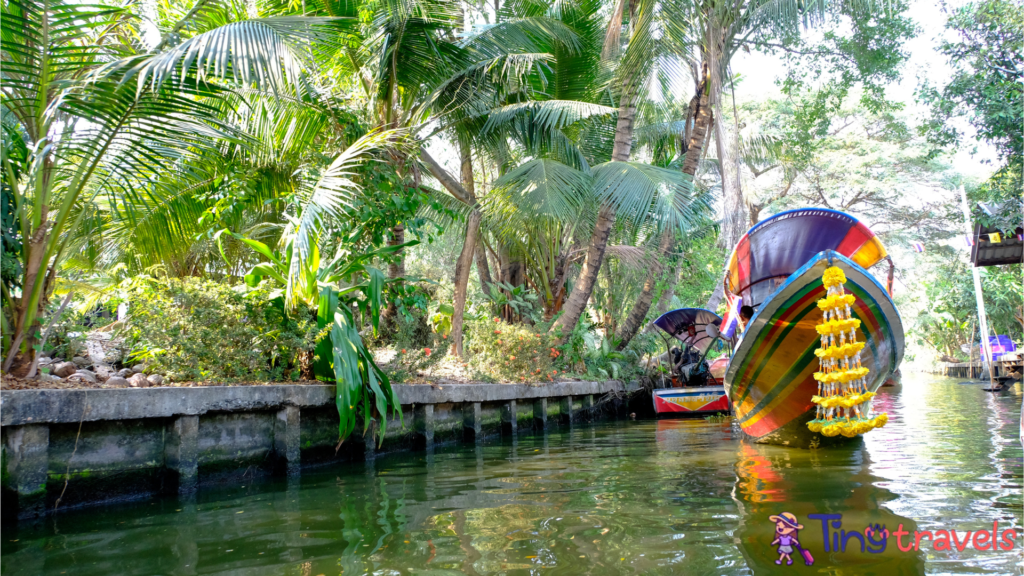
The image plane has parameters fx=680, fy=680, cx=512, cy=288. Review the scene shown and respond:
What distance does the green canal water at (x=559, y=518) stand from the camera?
3289 millimetres

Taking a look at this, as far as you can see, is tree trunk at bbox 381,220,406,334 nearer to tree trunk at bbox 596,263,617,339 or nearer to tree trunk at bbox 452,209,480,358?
tree trunk at bbox 452,209,480,358

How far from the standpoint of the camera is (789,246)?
29.4ft

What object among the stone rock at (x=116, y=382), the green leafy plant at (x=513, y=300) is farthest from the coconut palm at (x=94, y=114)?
the green leafy plant at (x=513, y=300)

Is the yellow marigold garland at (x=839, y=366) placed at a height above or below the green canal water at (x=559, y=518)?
above

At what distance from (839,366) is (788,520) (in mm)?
2712

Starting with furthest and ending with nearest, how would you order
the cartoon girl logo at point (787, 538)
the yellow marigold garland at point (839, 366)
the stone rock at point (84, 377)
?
the yellow marigold garland at point (839, 366), the stone rock at point (84, 377), the cartoon girl logo at point (787, 538)

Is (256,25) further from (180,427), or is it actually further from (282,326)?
(180,427)

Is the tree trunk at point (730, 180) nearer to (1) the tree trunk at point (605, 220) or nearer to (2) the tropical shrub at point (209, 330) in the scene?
(1) the tree trunk at point (605, 220)

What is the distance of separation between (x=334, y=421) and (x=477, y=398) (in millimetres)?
2701

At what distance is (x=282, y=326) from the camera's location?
6699 millimetres

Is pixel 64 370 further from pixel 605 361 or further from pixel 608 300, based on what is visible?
pixel 608 300

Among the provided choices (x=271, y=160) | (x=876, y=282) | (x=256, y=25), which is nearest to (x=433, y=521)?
(x=256, y=25)

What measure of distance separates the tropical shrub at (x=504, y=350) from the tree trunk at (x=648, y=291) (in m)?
4.37

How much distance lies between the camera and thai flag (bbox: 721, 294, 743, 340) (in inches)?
387
